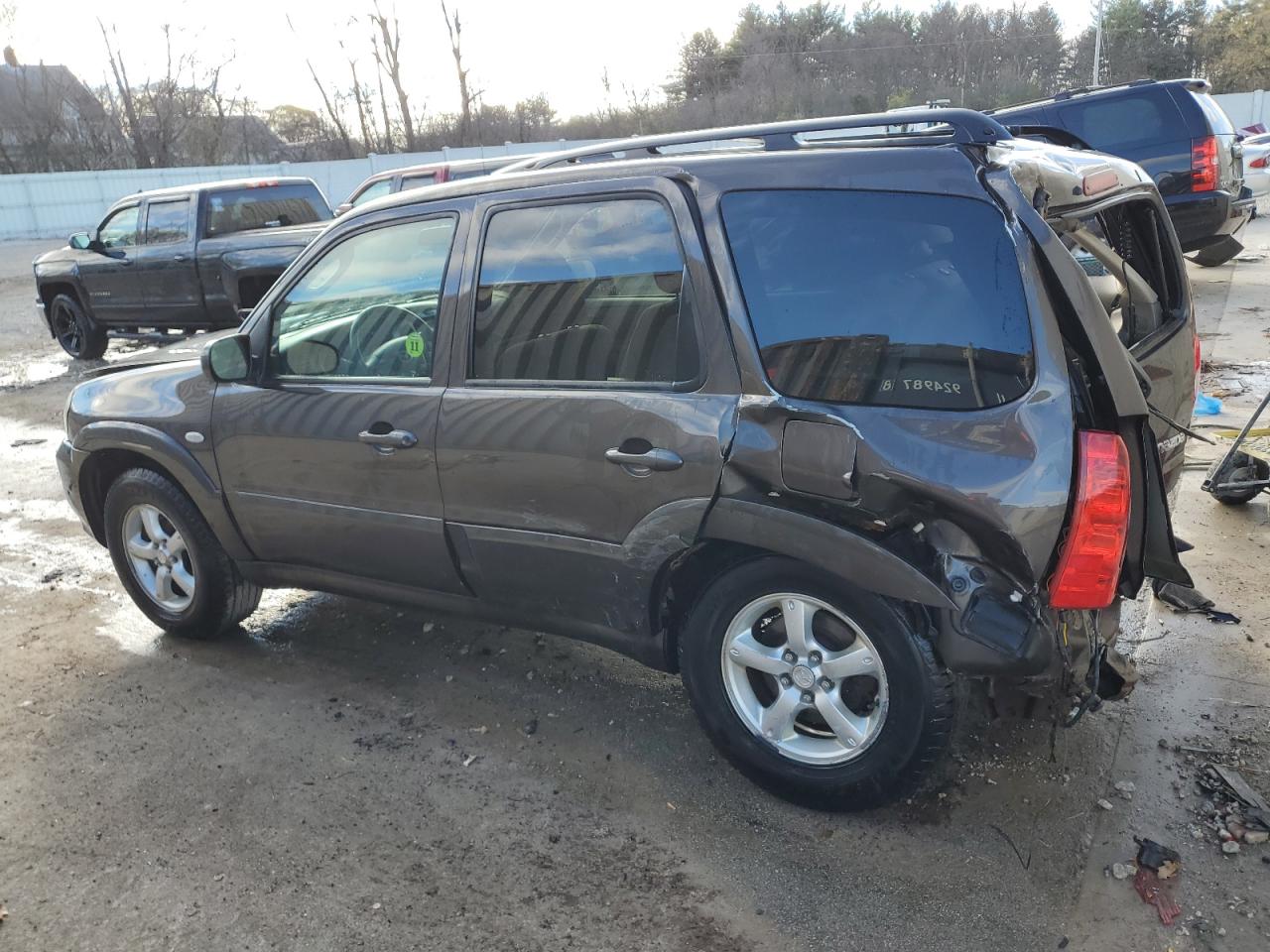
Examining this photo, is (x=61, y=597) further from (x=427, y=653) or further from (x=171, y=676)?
(x=427, y=653)

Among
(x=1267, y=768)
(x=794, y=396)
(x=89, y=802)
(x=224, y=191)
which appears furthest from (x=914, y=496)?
(x=224, y=191)

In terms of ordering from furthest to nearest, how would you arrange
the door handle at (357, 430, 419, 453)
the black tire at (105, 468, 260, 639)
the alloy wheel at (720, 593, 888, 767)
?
the black tire at (105, 468, 260, 639) < the door handle at (357, 430, 419, 453) < the alloy wheel at (720, 593, 888, 767)

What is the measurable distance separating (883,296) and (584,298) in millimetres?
983

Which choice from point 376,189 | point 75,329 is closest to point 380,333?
point 376,189

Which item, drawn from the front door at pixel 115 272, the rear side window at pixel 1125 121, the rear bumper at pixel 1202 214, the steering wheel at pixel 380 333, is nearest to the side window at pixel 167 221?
the front door at pixel 115 272

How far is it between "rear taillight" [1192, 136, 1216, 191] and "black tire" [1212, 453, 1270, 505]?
21.3ft

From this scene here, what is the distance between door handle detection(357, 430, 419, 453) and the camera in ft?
11.6

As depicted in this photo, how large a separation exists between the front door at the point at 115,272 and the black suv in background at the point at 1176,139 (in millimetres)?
9737

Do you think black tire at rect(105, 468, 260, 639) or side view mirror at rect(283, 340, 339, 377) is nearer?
side view mirror at rect(283, 340, 339, 377)

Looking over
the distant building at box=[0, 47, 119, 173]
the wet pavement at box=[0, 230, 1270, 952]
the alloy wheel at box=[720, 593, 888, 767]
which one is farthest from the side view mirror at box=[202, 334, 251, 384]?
the distant building at box=[0, 47, 119, 173]

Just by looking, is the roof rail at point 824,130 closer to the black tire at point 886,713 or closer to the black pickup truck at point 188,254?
the black tire at point 886,713

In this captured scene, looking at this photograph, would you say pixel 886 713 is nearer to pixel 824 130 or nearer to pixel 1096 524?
pixel 1096 524

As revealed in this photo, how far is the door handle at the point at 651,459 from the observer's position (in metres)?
2.96

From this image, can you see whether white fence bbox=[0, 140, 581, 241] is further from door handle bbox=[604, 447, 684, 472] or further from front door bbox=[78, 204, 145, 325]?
door handle bbox=[604, 447, 684, 472]
